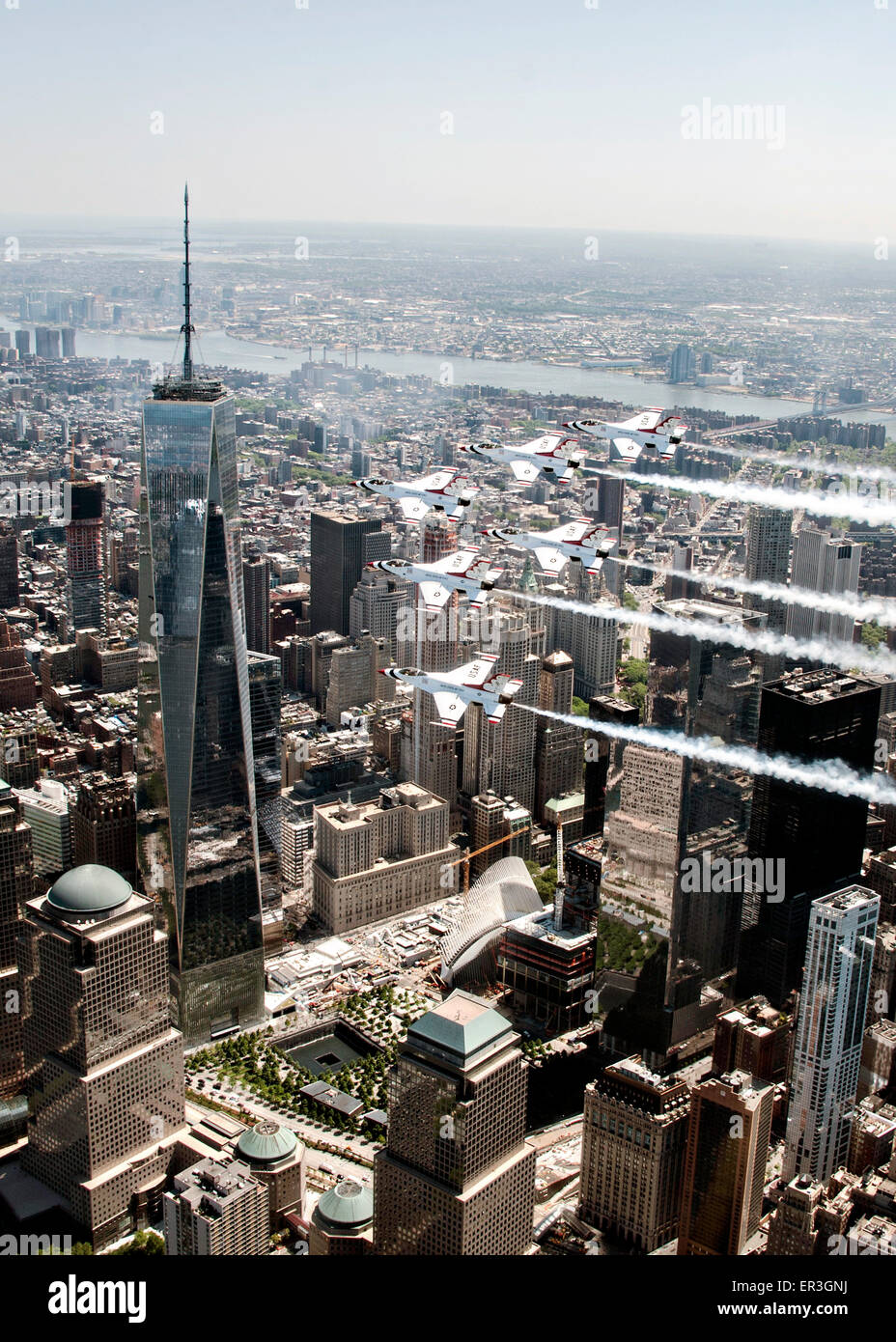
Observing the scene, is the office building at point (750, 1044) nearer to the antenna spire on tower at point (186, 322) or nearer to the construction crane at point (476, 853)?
the construction crane at point (476, 853)

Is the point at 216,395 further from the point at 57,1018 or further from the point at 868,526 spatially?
the point at 868,526

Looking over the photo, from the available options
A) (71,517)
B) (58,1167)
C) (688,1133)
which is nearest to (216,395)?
(58,1167)

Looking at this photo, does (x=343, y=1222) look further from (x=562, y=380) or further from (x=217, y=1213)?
(x=562, y=380)

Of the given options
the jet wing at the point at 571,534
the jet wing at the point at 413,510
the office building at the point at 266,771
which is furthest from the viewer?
the jet wing at the point at 413,510

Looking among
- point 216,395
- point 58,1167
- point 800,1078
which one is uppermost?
point 216,395

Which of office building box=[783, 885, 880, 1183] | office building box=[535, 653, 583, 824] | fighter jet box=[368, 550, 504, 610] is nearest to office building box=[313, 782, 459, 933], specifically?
office building box=[535, 653, 583, 824]

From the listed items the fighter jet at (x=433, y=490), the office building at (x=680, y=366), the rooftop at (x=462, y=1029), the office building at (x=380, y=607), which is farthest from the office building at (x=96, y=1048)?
the office building at (x=680, y=366)

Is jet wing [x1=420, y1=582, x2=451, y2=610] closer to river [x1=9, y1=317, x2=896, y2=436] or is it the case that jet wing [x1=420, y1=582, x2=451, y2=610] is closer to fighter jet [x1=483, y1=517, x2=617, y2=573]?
fighter jet [x1=483, y1=517, x2=617, y2=573]
